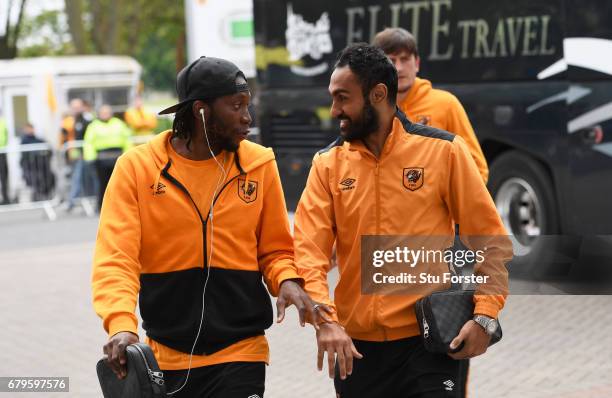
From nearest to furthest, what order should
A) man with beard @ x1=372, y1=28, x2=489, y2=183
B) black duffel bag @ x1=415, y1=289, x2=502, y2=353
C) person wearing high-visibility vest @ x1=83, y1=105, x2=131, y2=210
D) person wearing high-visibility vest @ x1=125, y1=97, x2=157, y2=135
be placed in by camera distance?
black duffel bag @ x1=415, y1=289, x2=502, y2=353 → man with beard @ x1=372, y1=28, x2=489, y2=183 → person wearing high-visibility vest @ x1=83, y1=105, x2=131, y2=210 → person wearing high-visibility vest @ x1=125, y1=97, x2=157, y2=135

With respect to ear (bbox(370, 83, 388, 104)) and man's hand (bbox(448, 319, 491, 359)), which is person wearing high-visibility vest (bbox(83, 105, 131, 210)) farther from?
man's hand (bbox(448, 319, 491, 359))

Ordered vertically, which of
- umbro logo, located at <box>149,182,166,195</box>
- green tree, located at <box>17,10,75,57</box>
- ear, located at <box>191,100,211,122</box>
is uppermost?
ear, located at <box>191,100,211,122</box>

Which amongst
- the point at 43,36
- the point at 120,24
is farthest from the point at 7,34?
the point at 43,36

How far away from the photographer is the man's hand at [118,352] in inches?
141

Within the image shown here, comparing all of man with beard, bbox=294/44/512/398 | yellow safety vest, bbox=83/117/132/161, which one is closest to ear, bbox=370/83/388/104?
man with beard, bbox=294/44/512/398

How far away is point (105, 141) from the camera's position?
760 inches

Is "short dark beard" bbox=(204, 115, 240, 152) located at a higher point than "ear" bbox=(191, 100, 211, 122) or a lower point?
lower

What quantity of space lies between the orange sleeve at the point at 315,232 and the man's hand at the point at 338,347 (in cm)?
19

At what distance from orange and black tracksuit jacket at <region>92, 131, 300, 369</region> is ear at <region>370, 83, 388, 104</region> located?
18.1 inches

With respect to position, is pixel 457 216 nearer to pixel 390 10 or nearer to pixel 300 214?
pixel 300 214

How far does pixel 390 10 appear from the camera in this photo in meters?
11.6

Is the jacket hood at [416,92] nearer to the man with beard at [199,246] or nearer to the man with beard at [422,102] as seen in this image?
the man with beard at [422,102]

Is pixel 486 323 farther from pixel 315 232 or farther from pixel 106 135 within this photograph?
pixel 106 135

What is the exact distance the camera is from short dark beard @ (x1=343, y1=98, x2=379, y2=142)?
3846mm
